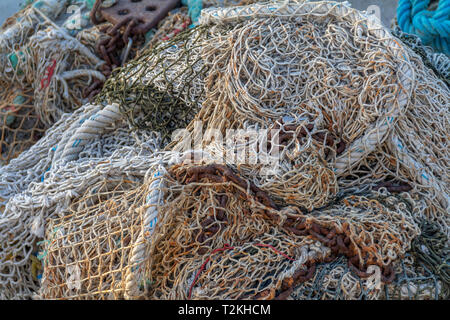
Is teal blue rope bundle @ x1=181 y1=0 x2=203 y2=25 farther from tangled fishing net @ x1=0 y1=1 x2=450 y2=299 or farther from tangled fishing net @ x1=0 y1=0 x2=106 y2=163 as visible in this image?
tangled fishing net @ x1=0 y1=1 x2=450 y2=299

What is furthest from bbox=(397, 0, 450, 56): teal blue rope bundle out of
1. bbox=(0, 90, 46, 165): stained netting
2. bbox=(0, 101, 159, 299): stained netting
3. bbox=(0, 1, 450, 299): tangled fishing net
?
bbox=(0, 90, 46, 165): stained netting

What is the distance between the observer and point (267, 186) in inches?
71.6

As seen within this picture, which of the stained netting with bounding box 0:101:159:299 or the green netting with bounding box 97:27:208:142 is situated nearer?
the stained netting with bounding box 0:101:159:299

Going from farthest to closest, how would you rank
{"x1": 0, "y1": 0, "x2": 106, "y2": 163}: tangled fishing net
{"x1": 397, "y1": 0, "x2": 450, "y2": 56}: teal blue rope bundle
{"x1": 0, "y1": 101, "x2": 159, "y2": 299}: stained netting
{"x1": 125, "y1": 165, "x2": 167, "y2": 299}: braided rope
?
{"x1": 0, "y1": 0, "x2": 106, "y2": 163}: tangled fishing net < {"x1": 397, "y1": 0, "x2": 450, "y2": 56}: teal blue rope bundle < {"x1": 0, "y1": 101, "x2": 159, "y2": 299}: stained netting < {"x1": 125, "y1": 165, "x2": 167, "y2": 299}: braided rope

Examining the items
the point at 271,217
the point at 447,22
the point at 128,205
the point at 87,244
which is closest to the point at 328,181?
the point at 271,217

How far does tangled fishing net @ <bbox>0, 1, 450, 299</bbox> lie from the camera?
175cm

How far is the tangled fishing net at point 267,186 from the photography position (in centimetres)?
175

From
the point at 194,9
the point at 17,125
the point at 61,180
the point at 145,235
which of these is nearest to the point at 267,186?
the point at 145,235

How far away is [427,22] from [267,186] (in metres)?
1.31

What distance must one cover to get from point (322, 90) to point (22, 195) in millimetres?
1218

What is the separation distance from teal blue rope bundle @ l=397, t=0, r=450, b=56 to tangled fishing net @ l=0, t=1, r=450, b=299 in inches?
16.4

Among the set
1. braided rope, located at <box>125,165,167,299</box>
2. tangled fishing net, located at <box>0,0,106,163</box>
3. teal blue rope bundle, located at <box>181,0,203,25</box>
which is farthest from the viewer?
teal blue rope bundle, located at <box>181,0,203,25</box>

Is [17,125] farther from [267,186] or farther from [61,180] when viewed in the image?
[267,186]
